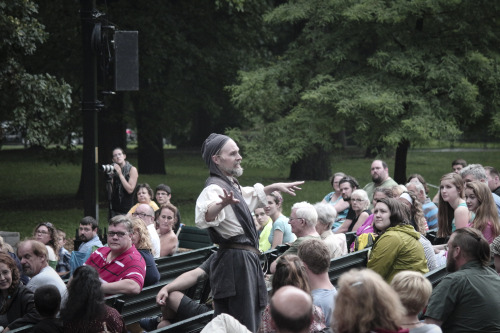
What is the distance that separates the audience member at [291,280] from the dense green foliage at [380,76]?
10.8 m

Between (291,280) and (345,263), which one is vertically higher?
(291,280)

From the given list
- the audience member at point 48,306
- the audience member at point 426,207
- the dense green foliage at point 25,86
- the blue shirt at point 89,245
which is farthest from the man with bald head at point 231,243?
the dense green foliage at point 25,86

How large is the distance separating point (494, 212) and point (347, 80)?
9.43 metres

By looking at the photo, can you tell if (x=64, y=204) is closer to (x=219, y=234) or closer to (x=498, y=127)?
(x=498, y=127)

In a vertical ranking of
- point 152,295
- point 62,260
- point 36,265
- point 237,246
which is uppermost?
point 237,246

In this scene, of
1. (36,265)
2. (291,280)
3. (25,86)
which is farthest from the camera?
(25,86)

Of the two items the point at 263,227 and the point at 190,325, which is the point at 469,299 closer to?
the point at 190,325

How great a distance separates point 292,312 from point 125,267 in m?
3.30

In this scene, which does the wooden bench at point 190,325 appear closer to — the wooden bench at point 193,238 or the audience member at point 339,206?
the wooden bench at point 193,238

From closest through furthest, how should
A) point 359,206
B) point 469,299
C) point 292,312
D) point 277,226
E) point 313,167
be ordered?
point 292,312
point 469,299
point 277,226
point 359,206
point 313,167

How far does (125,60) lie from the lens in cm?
877

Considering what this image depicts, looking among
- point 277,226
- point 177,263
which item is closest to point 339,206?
point 277,226

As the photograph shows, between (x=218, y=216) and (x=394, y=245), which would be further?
(x=394, y=245)

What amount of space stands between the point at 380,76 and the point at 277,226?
850cm
